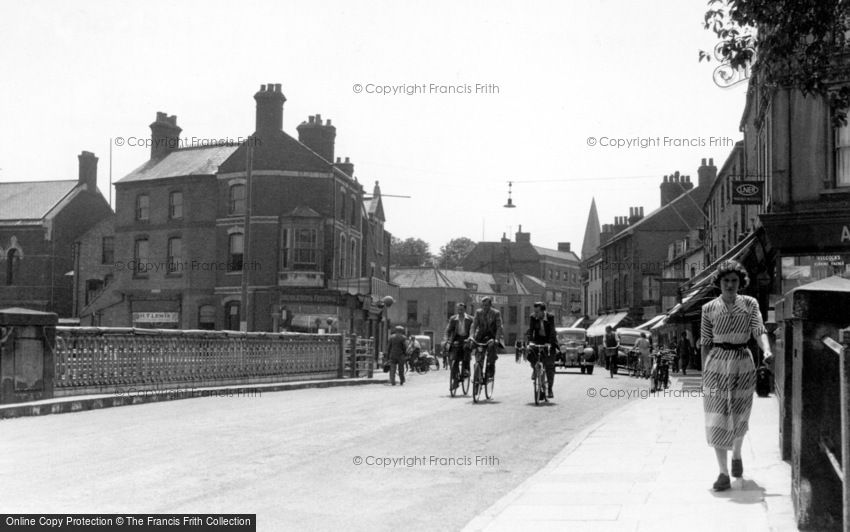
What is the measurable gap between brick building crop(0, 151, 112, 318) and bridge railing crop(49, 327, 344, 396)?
37.9 meters

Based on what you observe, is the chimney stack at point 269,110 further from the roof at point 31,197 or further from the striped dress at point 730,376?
the striped dress at point 730,376

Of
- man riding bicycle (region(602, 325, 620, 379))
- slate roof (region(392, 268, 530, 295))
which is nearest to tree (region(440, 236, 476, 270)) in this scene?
slate roof (region(392, 268, 530, 295))

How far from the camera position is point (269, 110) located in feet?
162

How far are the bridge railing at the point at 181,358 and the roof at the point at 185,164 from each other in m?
26.6

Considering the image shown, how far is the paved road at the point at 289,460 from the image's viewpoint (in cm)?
661

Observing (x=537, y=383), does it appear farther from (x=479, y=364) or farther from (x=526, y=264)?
A: (x=526, y=264)

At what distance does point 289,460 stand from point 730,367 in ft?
13.7

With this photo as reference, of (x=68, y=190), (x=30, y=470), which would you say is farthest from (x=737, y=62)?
(x=68, y=190)

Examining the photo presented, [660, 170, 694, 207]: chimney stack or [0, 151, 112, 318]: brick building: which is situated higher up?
[660, 170, 694, 207]: chimney stack

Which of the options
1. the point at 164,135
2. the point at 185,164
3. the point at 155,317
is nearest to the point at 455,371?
the point at 155,317

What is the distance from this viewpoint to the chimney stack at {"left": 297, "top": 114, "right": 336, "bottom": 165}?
5134cm

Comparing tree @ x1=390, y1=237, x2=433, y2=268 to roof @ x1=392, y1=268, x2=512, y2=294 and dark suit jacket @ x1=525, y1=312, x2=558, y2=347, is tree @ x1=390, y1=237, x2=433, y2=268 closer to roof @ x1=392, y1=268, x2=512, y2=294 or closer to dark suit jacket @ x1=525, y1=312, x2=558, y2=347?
roof @ x1=392, y1=268, x2=512, y2=294

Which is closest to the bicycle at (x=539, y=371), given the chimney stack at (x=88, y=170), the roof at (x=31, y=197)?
the roof at (x=31, y=197)

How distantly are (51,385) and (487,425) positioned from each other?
7.30 metres
